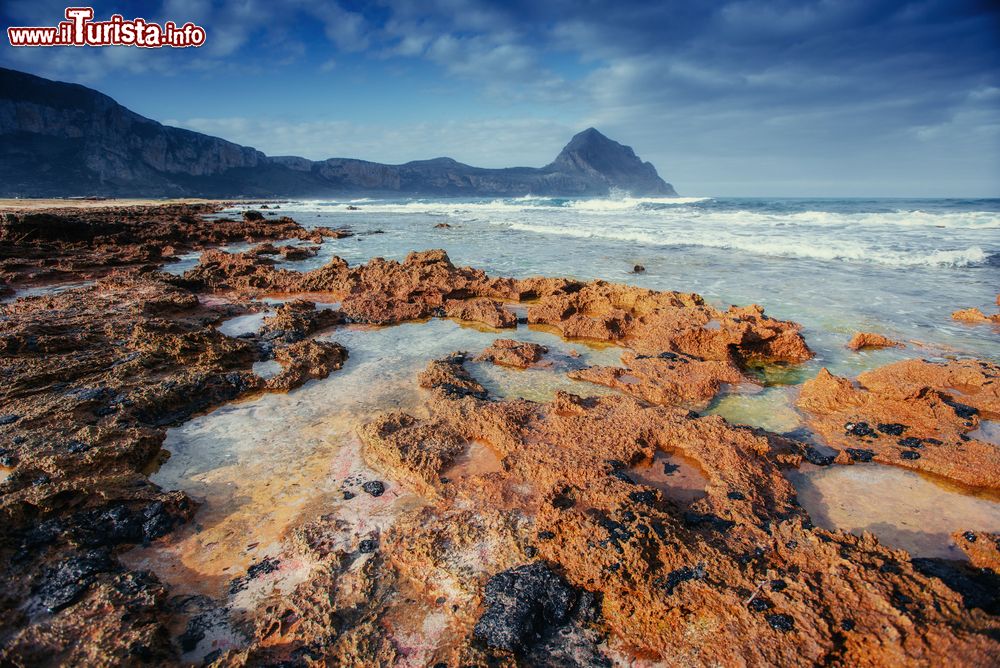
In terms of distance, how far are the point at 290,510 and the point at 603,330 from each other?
15.0 feet

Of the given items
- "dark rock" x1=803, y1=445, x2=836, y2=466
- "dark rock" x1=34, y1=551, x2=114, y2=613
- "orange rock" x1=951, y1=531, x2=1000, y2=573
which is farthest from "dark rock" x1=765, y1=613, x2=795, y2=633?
"dark rock" x1=34, y1=551, x2=114, y2=613

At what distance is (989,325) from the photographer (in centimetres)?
677

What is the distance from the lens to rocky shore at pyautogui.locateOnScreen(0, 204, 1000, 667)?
1.94 meters

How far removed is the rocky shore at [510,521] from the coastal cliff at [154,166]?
79188 millimetres

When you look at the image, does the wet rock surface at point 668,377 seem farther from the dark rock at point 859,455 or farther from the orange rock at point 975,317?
the orange rock at point 975,317

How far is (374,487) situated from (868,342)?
6.54m

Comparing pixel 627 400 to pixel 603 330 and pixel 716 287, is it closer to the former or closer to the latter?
pixel 603 330

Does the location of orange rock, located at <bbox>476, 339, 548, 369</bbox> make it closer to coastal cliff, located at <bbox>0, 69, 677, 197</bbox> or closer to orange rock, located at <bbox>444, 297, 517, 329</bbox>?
orange rock, located at <bbox>444, 297, 517, 329</bbox>

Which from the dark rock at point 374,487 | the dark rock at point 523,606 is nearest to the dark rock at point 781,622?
the dark rock at point 523,606

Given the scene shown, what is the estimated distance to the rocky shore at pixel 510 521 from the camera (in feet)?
6.38

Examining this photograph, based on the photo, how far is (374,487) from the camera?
302 centimetres

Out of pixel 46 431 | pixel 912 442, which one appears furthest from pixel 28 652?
pixel 912 442

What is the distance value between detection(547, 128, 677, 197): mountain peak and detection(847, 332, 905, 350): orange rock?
6240 inches

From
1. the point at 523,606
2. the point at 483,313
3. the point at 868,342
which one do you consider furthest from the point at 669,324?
the point at 523,606
